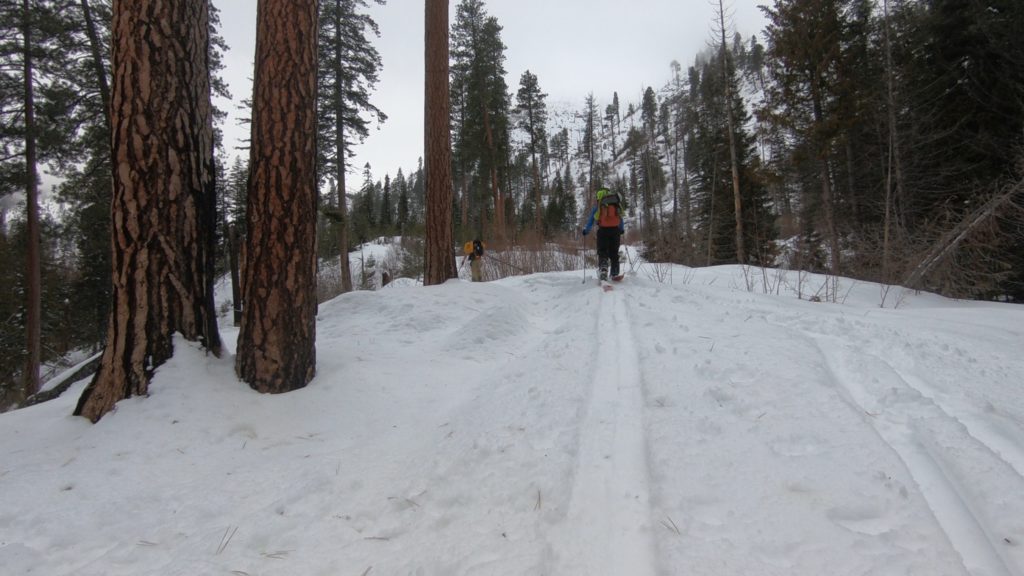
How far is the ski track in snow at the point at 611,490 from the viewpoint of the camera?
1423mm

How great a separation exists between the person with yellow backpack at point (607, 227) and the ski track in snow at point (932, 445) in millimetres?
4439

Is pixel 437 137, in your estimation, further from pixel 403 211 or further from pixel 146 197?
pixel 403 211

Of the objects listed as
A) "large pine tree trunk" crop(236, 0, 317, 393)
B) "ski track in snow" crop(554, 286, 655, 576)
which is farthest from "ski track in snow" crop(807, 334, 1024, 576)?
"large pine tree trunk" crop(236, 0, 317, 393)

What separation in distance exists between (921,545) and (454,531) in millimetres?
1627

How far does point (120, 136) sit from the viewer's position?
8.61 feet

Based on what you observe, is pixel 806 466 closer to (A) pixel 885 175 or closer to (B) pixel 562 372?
(B) pixel 562 372

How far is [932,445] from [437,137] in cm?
680

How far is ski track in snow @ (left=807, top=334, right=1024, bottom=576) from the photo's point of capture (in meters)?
1.33

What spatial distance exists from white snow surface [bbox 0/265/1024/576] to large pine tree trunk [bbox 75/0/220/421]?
177 millimetres

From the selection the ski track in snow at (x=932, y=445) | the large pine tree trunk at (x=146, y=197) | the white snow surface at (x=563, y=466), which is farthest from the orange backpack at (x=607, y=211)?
the large pine tree trunk at (x=146, y=197)

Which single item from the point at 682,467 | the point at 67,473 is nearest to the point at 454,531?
the point at 682,467

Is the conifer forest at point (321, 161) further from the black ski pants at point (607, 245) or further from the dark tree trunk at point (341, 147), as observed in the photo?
the black ski pants at point (607, 245)

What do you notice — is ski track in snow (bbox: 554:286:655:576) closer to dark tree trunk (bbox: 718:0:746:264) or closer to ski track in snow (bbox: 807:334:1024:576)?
ski track in snow (bbox: 807:334:1024:576)

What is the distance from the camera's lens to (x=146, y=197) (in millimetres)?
2625
